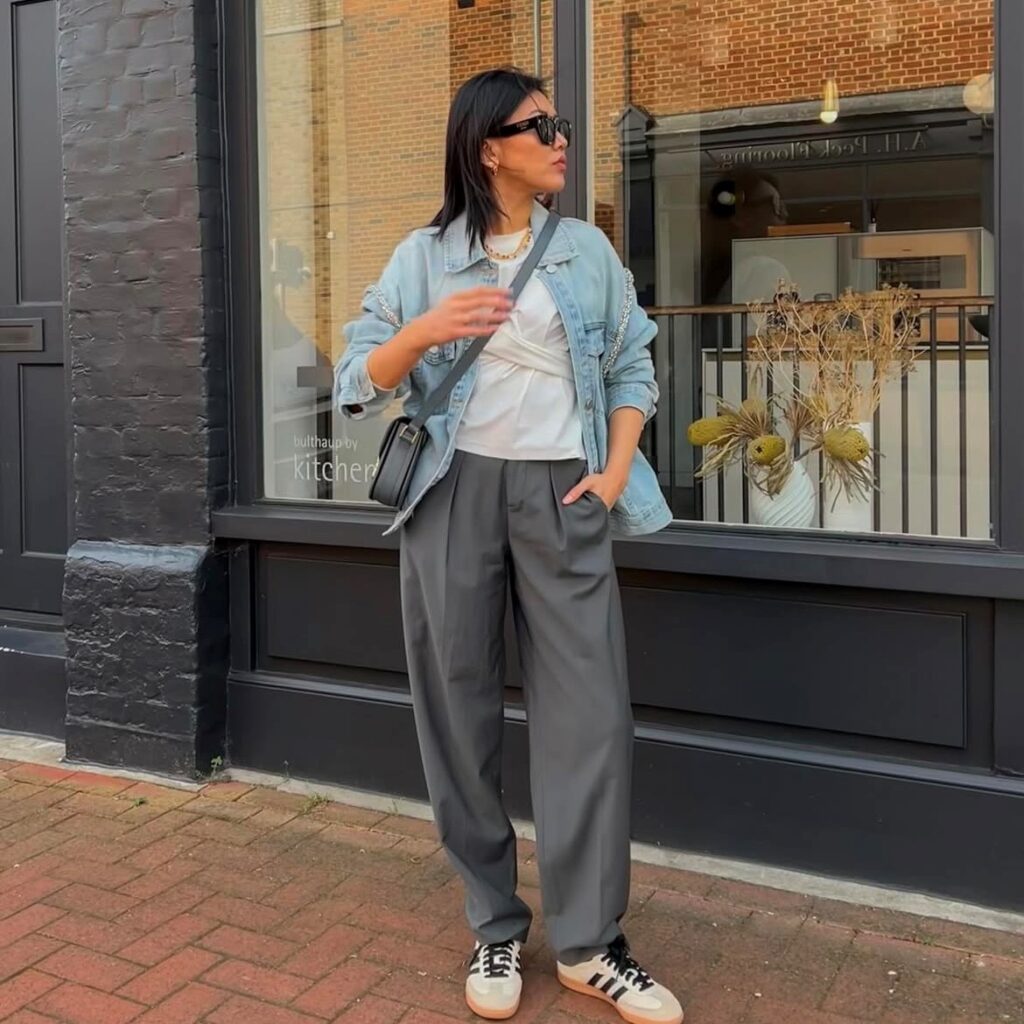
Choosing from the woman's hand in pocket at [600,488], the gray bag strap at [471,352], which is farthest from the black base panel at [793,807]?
the gray bag strap at [471,352]

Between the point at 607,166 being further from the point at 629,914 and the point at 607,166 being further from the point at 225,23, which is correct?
the point at 629,914

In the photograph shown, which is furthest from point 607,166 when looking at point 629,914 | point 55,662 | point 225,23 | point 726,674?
point 55,662

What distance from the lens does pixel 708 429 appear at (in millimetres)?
3898

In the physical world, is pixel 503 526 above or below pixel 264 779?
above

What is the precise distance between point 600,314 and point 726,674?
1.28 metres

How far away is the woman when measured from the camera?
261 centimetres

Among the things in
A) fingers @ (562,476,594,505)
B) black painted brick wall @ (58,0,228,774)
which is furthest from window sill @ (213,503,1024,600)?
fingers @ (562,476,594,505)

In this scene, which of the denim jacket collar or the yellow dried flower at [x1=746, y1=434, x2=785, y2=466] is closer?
the denim jacket collar

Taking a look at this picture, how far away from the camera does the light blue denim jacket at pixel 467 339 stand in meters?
2.61

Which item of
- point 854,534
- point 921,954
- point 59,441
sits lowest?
point 921,954

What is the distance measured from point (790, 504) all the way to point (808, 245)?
1.05 m

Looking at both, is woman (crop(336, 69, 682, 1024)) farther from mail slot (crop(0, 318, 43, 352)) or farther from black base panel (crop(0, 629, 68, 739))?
mail slot (crop(0, 318, 43, 352))

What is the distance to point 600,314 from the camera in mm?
2674

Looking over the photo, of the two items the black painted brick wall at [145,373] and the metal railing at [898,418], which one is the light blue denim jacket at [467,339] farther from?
the black painted brick wall at [145,373]
